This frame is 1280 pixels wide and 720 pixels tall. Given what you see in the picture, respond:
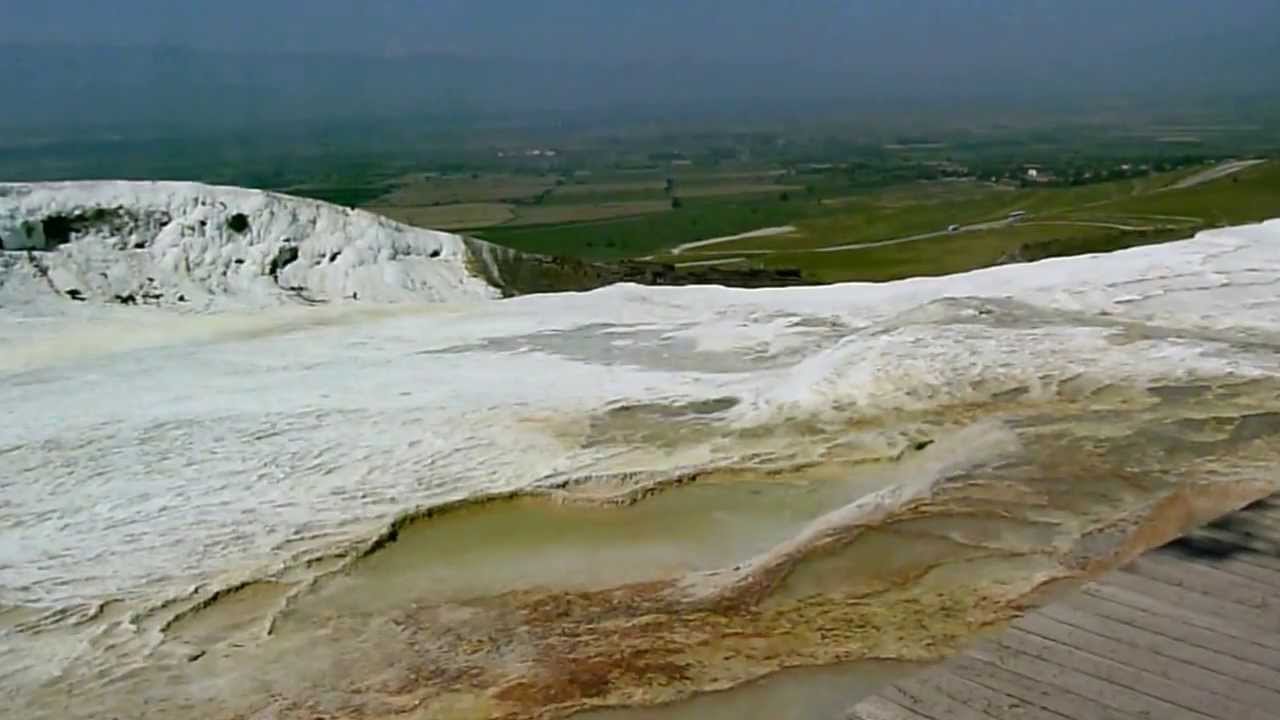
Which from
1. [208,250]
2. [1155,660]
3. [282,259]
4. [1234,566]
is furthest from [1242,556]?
[208,250]

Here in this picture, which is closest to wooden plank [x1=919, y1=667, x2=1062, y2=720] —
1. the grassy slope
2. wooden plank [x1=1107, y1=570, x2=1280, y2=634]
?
wooden plank [x1=1107, y1=570, x2=1280, y2=634]

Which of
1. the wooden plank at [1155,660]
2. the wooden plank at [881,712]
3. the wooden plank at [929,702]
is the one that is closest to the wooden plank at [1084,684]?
the wooden plank at [1155,660]

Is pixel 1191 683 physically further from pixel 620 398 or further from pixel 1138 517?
pixel 620 398

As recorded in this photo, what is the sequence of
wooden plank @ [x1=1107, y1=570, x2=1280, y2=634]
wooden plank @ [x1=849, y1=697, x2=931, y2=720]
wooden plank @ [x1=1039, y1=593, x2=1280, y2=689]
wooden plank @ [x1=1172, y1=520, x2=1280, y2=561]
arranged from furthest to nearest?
wooden plank @ [x1=1172, y1=520, x2=1280, y2=561], wooden plank @ [x1=1107, y1=570, x2=1280, y2=634], wooden plank @ [x1=1039, y1=593, x2=1280, y2=689], wooden plank @ [x1=849, y1=697, x2=931, y2=720]

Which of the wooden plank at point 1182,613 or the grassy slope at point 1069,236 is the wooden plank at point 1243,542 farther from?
the grassy slope at point 1069,236

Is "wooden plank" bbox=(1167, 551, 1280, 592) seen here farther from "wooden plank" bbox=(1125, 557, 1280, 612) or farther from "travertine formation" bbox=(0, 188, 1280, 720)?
"travertine formation" bbox=(0, 188, 1280, 720)

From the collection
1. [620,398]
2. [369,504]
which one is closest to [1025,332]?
[620,398]
